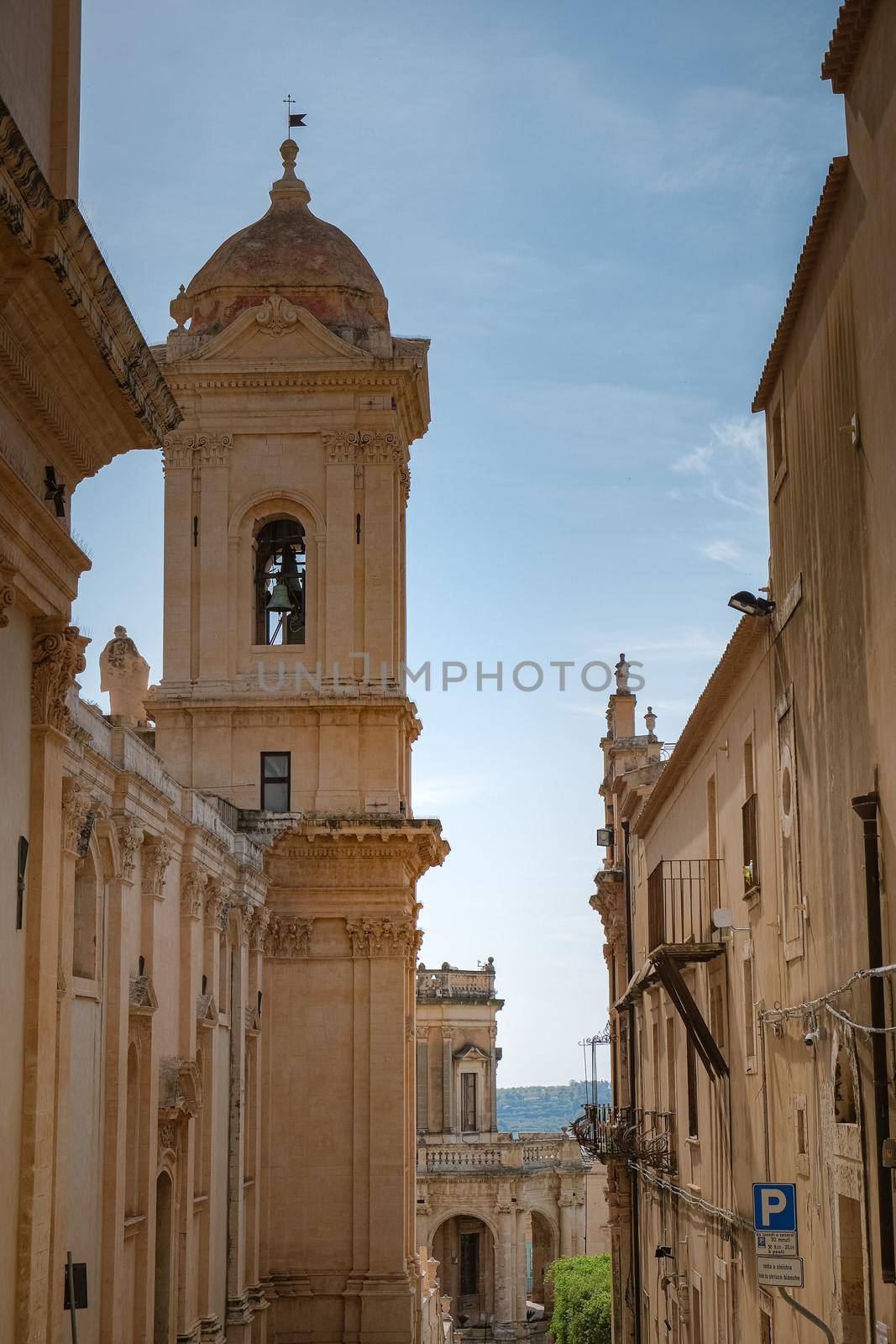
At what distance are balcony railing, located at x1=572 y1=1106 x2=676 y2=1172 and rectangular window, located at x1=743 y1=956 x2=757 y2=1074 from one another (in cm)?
715

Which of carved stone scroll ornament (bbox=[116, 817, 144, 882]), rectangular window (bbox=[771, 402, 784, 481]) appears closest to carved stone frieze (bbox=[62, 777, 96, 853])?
carved stone scroll ornament (bbox=[116, 817, 144, 882])

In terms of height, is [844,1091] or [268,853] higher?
[268,853]

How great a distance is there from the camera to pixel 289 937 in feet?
119

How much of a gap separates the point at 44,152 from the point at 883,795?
26.3 ft

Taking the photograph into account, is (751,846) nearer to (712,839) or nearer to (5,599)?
(712,839)

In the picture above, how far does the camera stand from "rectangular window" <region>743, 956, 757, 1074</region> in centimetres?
2006

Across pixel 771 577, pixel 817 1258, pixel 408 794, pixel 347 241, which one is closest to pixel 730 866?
pixel 771 577

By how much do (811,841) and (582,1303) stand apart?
4946cm

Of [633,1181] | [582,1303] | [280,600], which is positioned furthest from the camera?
[582,1303]

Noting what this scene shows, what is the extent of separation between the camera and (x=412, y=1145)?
3884 centimetres

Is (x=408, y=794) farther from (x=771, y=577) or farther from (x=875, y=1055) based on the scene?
(x=875, y=1055)

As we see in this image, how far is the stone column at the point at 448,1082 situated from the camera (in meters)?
75.3

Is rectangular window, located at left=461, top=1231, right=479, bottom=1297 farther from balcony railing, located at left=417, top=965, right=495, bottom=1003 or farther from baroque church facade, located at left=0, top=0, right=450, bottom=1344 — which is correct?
baroque church facade, located at left=0, top=0, right=450, bottom=1344

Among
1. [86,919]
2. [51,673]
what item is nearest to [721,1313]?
[86,919]
